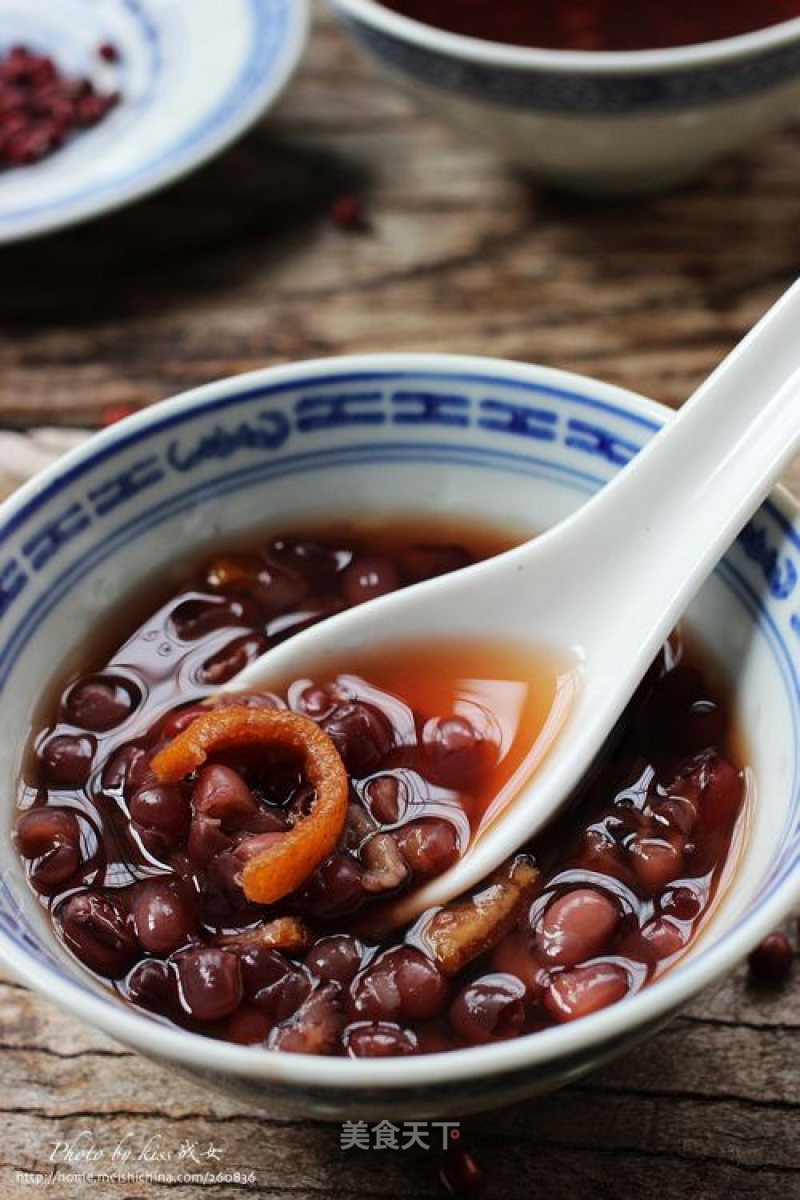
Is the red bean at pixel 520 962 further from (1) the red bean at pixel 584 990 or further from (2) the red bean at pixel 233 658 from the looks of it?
(2) the red bean at pixel 233 658

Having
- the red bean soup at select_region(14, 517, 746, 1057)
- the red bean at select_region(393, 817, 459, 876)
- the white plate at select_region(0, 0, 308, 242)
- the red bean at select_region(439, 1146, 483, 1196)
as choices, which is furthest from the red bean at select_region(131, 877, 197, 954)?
the white plate at select_region(0, 0, 308, 242)

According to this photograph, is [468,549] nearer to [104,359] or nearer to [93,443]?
[93,443]

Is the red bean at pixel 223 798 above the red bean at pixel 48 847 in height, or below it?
above

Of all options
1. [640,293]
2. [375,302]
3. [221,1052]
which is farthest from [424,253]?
[221,1052]

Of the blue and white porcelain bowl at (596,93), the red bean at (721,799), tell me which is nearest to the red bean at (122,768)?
the red bean at (721,799)

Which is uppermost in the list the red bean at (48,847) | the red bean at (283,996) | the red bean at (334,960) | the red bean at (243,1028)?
the red bean at (334,960)

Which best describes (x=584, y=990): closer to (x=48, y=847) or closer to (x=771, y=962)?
(x=771, y=962)

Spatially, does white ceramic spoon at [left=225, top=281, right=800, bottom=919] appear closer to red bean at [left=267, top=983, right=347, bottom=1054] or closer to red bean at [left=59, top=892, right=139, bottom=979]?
red bean at [left=267, top=983, right=347, bottom=1054]
